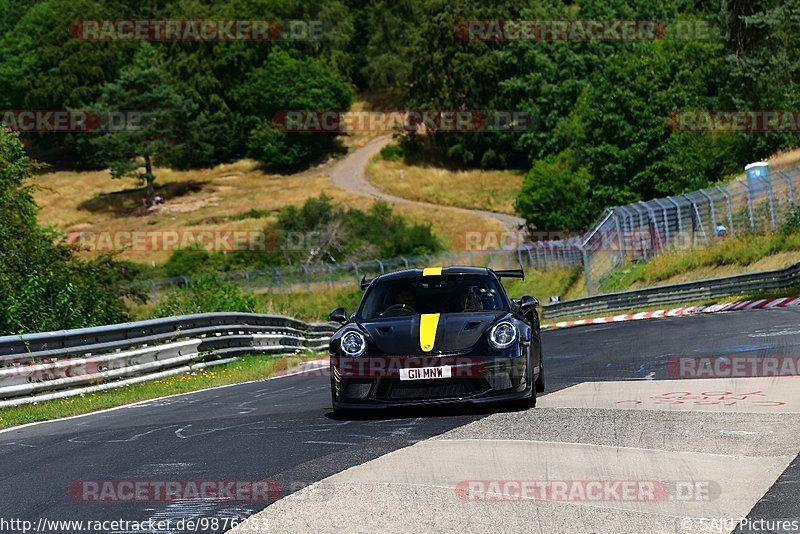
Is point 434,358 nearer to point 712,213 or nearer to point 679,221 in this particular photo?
point 712,213

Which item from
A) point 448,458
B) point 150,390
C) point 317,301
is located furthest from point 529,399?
point 317,301

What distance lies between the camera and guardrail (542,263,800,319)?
3254 cm

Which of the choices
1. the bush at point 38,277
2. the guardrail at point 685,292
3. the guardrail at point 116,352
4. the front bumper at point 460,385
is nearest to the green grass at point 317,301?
the guardrail at point 685,292

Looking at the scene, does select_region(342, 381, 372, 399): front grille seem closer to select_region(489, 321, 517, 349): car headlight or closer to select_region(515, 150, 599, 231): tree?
select_region(489, 321, 517, 349): car headlight

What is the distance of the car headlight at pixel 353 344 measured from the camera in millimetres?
10609

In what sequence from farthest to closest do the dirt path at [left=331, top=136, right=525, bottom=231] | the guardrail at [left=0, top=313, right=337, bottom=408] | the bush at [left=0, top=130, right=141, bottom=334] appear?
1. the dirt path at [left=331, top=136, right=525, bottom=231]
2. the bush at [left=0, top=130, right=141, bottom=334]
3. the guardrail at [left=0, top=313, right=337, bottom=408]

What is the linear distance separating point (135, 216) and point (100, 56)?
87.3 feet

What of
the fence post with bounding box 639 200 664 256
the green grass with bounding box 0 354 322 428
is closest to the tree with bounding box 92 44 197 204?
the fence post with bounding box 639 200 664 256

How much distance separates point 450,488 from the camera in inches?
264

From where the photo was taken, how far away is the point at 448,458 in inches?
306

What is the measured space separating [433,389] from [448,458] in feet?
8.30

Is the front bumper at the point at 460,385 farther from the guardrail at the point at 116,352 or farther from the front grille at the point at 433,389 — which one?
the guardrail at the point at 116,352

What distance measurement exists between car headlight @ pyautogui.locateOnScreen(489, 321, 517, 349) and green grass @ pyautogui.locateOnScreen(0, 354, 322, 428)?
18.6 feet

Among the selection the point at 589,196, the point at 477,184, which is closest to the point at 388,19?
the point at 477,184
